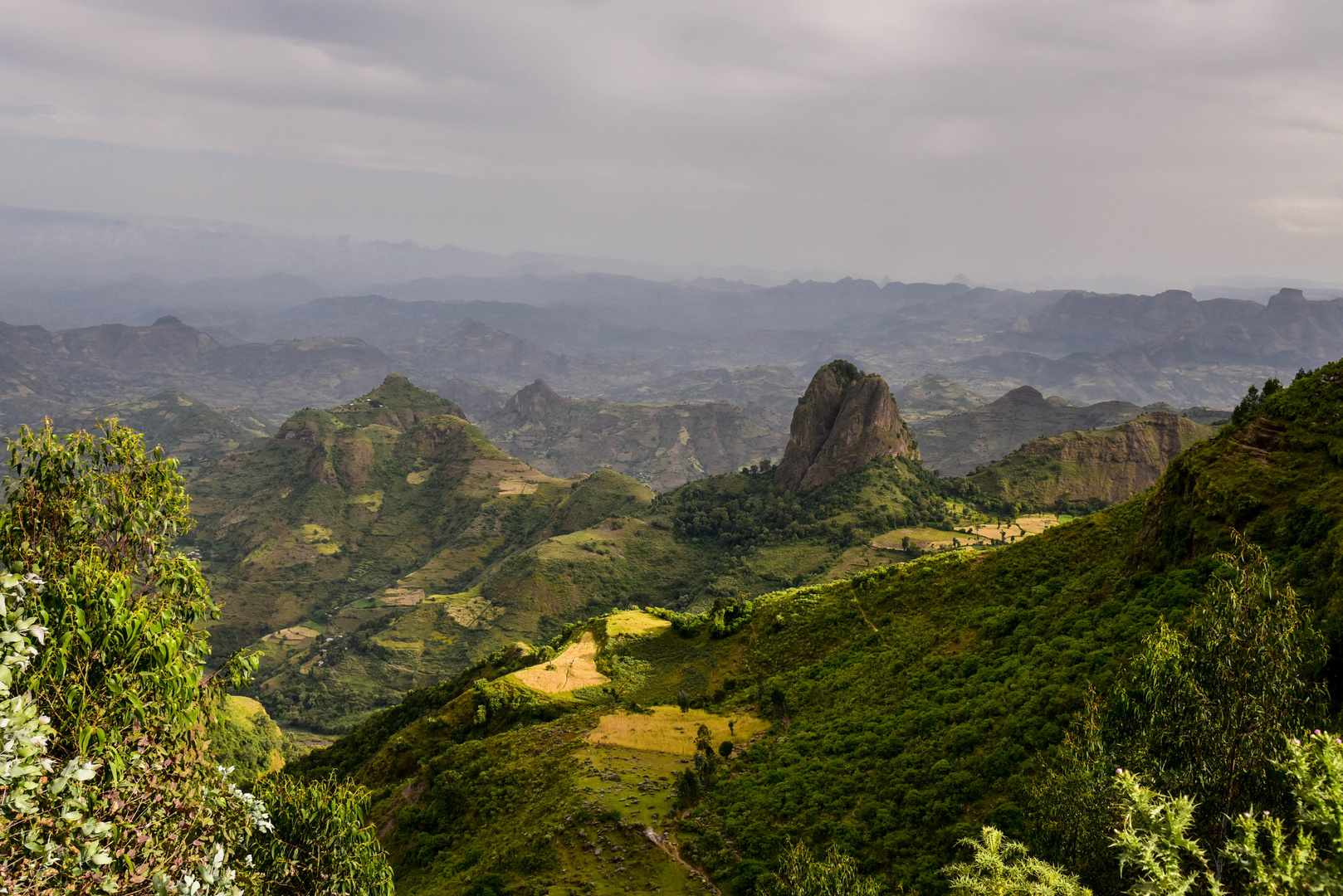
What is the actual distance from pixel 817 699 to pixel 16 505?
54340 mm

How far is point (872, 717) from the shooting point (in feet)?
160

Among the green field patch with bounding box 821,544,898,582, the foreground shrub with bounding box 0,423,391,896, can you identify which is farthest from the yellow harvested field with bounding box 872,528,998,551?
the foreground shrub with bounding box 0,423,391,896

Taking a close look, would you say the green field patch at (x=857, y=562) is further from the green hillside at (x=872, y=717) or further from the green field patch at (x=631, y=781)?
the green field patch at (x=631, y=781)

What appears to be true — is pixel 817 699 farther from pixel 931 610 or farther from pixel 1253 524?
pixel 1253 524

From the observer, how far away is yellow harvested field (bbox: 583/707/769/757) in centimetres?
5669

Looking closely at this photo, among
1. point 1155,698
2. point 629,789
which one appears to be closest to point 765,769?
point 629,789

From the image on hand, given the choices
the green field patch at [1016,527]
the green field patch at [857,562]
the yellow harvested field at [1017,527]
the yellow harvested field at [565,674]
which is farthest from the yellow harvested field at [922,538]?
the yellow harvested field at [565,674]

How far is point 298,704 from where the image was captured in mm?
171875

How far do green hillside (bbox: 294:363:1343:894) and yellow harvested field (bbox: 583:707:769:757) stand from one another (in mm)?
260

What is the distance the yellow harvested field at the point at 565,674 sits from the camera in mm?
76062

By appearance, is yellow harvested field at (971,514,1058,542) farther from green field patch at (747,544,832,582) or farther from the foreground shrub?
the foreground shrub

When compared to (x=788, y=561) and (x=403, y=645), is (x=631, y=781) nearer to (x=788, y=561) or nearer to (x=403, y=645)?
(x=788, y=561)

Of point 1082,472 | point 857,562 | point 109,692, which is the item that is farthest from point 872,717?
point 1082,472

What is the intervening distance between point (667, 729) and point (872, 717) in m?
19.3
